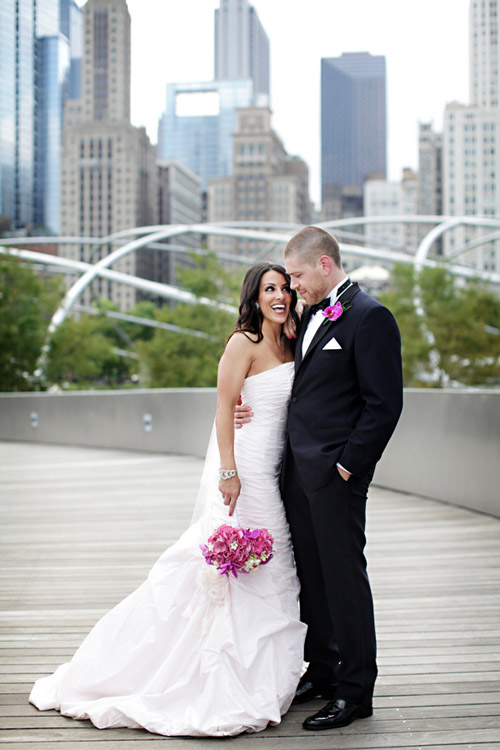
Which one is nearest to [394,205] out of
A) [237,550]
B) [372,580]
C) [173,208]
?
[173,208]

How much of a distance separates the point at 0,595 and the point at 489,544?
3325mm

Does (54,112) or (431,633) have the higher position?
(54,112)

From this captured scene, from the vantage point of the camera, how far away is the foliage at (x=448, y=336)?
35.8m

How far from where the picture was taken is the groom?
2.64m

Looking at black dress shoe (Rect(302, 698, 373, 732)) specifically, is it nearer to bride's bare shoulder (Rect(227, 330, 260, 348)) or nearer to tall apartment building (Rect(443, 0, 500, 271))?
bride's bare shoulder (Rect(227, 330, 260, 348))

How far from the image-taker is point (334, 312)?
9.06 ft

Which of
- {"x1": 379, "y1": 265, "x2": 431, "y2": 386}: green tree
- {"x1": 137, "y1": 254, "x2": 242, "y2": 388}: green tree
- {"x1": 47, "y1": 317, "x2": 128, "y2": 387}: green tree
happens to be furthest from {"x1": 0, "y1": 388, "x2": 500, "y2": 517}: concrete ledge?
{"x1": 379, "y1": 265, "x2": 431, "y2": 386}: green tree

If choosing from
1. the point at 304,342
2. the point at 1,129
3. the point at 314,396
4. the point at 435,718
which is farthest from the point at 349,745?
the point at 1,129

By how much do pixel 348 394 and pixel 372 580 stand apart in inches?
90.7

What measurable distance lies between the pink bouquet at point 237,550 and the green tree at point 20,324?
70.4 feet

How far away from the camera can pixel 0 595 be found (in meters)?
4.49

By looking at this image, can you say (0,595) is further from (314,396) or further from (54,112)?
(54,112)

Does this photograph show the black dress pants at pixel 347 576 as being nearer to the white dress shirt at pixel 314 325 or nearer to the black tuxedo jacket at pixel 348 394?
the black tuxedo jacket at pixel 348 394

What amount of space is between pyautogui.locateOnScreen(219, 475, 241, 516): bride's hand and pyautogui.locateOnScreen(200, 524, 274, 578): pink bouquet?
0.10m
